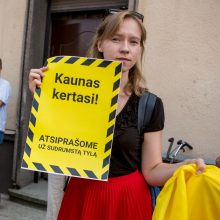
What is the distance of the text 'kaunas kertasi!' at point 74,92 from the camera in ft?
5.60

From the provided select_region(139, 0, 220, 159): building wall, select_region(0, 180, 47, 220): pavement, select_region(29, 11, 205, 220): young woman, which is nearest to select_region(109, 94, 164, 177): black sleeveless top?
select_region(29, 11, 205, 220): young woman

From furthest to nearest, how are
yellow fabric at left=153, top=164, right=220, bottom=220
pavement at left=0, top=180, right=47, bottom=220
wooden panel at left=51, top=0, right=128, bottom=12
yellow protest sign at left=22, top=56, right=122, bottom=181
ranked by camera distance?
1. wooden panel at left=51, top=0, right=128, bottom=12
2. pavement at left=0, top=180, right=47, bottom=220
3. yellow protest sign at left=22, top=56, right=122, bottom=181
4. yellow fabric at left=153, top=164, right=220, bottom=220

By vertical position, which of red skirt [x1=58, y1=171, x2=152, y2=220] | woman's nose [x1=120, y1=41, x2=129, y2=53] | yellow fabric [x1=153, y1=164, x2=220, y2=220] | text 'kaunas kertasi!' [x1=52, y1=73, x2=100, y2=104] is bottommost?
red skirt [x1=58, y1=171, x2=152, y2=220]

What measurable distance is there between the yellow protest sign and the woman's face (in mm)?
49

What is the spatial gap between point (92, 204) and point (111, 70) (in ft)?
2.04

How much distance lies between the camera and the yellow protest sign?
5.49 ft

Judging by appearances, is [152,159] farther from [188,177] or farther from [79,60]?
[79,60]

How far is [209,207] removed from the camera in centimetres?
142

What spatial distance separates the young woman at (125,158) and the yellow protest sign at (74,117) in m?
0.07

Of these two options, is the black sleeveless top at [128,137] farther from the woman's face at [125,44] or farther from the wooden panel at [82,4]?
the wooden panel at [82,4]

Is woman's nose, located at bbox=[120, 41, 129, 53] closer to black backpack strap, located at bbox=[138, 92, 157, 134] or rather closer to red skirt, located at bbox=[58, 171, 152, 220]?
black backpack strap, located at bbox=[138, 92, 157, 134]

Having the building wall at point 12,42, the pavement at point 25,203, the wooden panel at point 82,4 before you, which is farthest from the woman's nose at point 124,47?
the building wall at point 12,42

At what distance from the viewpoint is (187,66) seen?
13.3 feet

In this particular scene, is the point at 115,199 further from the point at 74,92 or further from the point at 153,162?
the point at 74,92
